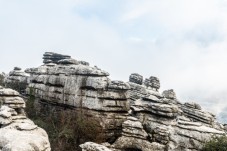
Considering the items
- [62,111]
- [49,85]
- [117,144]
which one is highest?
[49,85]

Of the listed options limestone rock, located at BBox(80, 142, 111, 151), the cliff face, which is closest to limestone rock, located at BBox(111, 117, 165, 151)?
the cliff face

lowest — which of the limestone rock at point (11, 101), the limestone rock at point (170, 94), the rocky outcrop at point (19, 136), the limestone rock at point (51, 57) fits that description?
the rocky outcrop at point (19, 136)

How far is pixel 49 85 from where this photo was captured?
5331cm

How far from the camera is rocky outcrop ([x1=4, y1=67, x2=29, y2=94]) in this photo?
66.3 m

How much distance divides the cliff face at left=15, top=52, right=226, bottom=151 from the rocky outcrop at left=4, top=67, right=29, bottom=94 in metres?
7.29

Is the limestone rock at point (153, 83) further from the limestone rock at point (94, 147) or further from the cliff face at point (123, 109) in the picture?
the limestone rock at point (94, 147)

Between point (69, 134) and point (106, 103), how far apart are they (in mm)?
6257

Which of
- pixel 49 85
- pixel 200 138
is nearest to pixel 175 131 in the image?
pixel 200 138

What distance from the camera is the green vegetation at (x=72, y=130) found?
42.5 m

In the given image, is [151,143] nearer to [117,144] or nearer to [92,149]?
[117,144]

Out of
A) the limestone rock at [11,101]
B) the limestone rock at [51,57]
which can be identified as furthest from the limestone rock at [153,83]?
the limestone rock at [11,101]

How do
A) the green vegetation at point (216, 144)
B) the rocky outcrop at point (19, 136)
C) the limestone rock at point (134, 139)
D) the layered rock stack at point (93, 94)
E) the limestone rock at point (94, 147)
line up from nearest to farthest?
the rocky outcrop at point (19, 136)
the limestone rock at point (94, 147)
the green vegetation at point (216, 144)
the limestone rock at point (134, 139)
the layered rock stack at point (93, 94)

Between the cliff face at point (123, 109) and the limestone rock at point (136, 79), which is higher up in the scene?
the limestone rock at point (136, 79)

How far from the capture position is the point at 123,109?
45.7 metres
